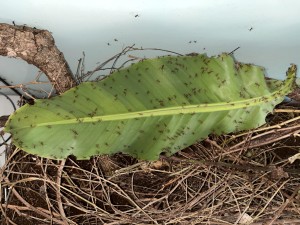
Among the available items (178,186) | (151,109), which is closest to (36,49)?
(151,109)

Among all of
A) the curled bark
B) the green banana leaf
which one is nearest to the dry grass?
the green banana leaf

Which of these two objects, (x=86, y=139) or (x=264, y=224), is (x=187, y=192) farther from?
(x=86, y=139)

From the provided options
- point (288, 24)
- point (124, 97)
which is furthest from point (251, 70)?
point (124, 97)

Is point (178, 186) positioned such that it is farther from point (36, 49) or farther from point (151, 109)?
point (36, 49)

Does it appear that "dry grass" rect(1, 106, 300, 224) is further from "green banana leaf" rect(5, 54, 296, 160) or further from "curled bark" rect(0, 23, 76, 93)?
"curled bark" rect(0, 23, 76, 93)

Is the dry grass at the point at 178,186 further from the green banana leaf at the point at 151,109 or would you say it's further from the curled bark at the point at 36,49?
the curled bark at the point at 36,49

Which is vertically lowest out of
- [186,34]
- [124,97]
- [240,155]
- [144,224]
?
[144,224]
